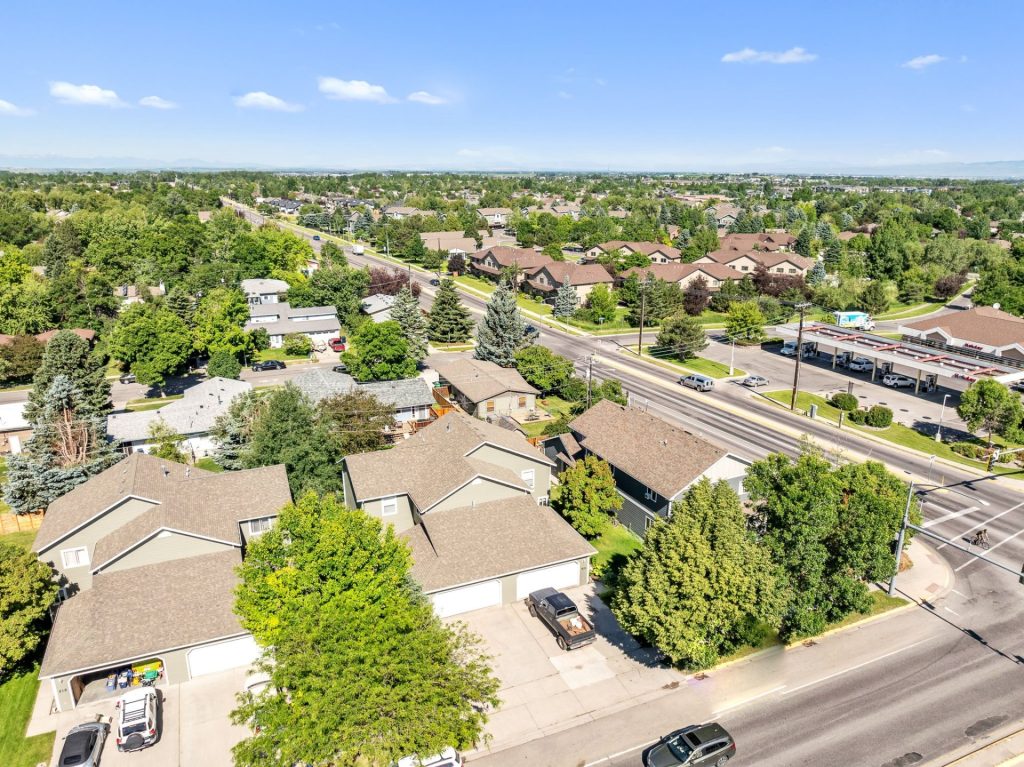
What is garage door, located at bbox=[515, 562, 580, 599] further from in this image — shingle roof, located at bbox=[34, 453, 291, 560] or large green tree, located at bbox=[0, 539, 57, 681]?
large green tree, located at bbox=[0, 539, 57, 681]

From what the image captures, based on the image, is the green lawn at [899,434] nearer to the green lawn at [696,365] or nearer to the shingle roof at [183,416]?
the green lawn at [696,365]

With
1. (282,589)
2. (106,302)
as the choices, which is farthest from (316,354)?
(282,589)

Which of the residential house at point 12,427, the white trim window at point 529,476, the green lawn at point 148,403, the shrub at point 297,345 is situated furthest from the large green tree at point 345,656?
the shrub at point 297,345

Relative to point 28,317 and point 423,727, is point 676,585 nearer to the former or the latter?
point 423,727

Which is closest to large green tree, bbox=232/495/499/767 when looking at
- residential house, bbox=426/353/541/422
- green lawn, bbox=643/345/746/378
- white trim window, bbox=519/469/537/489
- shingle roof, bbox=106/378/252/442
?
white trim window, bbox=519/469/537/489

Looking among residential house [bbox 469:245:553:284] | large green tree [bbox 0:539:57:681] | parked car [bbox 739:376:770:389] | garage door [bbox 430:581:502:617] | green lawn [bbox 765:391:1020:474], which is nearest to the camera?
large green tree [bbox 0:539:57:681]

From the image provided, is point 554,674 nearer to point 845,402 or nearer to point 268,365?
point 845,402
